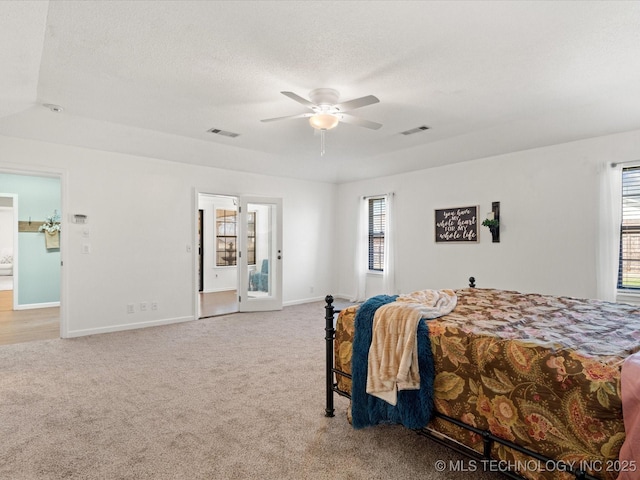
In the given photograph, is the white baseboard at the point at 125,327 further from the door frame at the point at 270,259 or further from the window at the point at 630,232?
the window at the point at 630,232

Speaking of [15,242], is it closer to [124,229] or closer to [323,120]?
[124,229]

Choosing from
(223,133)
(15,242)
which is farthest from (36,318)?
(223,133)

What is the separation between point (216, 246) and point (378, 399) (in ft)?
24.7

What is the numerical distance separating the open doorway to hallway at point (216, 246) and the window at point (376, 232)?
3.44 metres

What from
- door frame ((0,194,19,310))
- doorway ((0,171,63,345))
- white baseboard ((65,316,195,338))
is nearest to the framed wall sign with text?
white baseboard ((65,316,195,338))

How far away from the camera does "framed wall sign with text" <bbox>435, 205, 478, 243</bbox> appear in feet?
18.3

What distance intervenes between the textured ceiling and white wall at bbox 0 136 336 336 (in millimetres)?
310

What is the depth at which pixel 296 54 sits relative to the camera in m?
2.72

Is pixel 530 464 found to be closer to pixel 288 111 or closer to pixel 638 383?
pixel 638 383

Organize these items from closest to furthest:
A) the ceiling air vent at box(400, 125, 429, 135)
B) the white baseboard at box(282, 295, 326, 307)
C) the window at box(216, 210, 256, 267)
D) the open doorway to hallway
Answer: the ceiling air vent at box(400, 125, 429, 135) → the white baseboard at box(282, 295, 326, 307) → the open doorway to hallway → the window at box(216, 210, 256, 267)

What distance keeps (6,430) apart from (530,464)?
3.15 m

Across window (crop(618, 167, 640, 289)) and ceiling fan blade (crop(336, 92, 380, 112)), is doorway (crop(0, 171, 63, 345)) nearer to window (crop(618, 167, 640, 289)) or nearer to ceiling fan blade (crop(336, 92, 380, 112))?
ceiling fan blade (crop(336, 92, 380, 112))

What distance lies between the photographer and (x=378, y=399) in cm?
220

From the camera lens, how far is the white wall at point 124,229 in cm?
471
